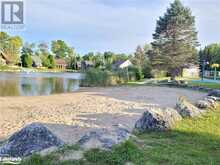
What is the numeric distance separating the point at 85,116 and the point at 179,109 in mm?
3003

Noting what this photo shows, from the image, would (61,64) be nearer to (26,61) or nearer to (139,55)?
(26,61)

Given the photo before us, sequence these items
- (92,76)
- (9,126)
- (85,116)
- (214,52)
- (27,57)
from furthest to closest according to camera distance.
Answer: (27,57) → (214,52) → (92,76) → (85,116) → (9,126)

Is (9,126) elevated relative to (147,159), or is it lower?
lower

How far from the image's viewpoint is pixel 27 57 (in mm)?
66062

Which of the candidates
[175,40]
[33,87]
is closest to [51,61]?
[175,40]

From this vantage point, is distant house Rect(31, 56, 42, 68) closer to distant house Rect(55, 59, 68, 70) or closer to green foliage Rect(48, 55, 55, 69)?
green foliage Rect(48, 55, 55, 69)

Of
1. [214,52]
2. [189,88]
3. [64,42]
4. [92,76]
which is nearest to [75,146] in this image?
[189,88]

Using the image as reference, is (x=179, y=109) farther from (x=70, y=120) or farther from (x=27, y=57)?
(x=27, y=57)
